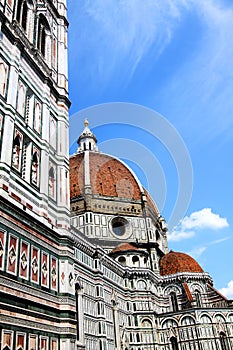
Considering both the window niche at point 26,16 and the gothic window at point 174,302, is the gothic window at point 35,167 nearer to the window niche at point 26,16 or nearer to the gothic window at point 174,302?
the window niche at point 26,16

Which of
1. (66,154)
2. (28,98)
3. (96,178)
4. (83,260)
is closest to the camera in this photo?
(28,98)

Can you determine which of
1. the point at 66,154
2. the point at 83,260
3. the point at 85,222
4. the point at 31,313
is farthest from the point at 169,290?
the point at 31,313

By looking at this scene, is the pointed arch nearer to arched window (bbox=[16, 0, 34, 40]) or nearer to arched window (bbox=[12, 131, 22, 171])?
arched window (bbox=[12, 131, 22, 171])

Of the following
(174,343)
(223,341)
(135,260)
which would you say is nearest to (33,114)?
(135,260)

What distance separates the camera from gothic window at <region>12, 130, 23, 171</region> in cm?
1158

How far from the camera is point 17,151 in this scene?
11.9 m

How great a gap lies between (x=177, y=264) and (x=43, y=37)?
36.4m

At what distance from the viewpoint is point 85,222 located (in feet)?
155

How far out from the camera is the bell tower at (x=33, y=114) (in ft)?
37.3

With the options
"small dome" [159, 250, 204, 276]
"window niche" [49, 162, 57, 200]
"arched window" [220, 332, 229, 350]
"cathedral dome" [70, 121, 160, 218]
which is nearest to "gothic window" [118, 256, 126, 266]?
"small dome" [159, 250, 204, 276]

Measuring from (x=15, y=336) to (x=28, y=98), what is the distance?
847 cm

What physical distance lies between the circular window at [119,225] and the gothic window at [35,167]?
3683cm

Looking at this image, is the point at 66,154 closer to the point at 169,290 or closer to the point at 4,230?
the point at 4,230

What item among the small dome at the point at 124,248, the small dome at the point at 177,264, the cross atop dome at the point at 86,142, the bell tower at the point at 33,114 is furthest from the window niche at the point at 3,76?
the cross atop dome at the point at 86,142
